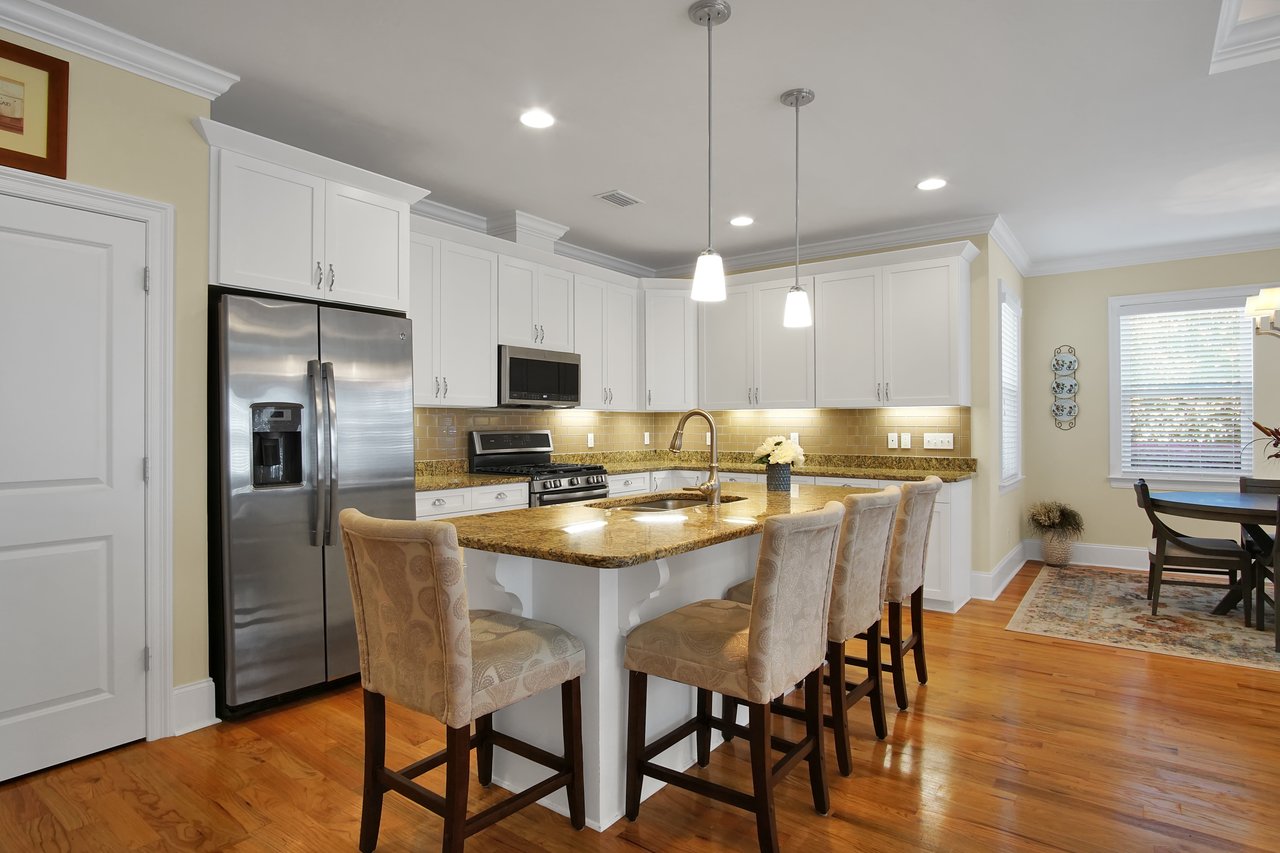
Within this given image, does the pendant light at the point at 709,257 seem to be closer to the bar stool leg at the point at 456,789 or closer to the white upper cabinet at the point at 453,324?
the bar stool leg at the point at 456,789

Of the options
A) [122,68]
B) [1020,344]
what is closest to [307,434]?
[122,68]

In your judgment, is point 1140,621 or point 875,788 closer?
point 875,788

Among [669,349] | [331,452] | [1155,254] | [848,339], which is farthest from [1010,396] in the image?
[331,452]

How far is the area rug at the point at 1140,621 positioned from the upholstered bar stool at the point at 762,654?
277cm

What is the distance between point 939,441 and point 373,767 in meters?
4.37

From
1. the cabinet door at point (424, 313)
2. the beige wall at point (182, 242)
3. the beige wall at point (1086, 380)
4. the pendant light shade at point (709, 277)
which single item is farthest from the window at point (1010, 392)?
the beige wall at point (182, 242)

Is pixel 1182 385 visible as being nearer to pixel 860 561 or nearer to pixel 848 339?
pixel 848 339

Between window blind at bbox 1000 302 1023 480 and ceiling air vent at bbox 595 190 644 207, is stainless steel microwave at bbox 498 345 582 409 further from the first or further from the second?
window blind at bbox 1000 302 1023 480

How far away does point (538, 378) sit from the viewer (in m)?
4.82

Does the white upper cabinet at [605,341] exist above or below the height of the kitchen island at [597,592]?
above

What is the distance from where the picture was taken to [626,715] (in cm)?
217

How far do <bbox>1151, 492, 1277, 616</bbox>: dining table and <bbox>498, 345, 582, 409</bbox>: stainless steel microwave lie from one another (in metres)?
3.88

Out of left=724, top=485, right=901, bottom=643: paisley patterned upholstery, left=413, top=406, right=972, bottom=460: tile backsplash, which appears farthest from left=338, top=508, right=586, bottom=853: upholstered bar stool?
left=413, top=406, right=972, bottom=460: tile backsplash

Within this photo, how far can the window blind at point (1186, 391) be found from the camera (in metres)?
5.62
